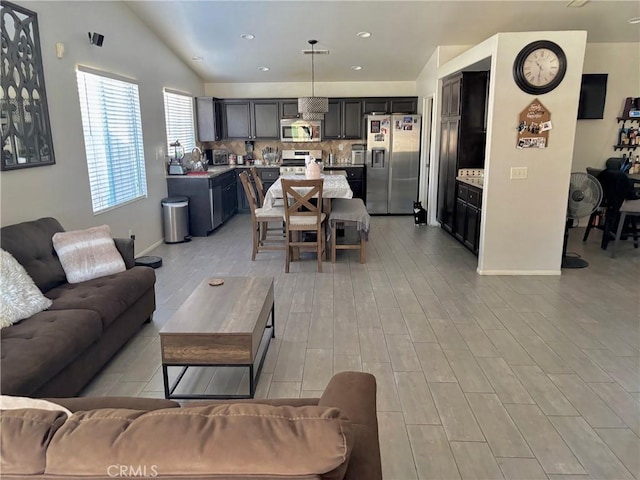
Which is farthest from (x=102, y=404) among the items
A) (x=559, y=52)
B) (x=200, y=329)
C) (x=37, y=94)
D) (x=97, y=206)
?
(x=559, y=52)

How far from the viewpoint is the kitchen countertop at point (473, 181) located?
207 inches

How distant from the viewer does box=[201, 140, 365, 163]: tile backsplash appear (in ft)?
29.0

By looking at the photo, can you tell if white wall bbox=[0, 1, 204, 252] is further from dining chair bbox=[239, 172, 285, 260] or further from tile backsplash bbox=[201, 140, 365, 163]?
tile backsplash bbox=[201, 140, 365, 163]

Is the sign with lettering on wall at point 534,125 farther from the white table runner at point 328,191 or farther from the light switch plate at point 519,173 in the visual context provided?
the white table runner at point 328,191

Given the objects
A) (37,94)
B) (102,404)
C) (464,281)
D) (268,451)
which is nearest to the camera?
(268,451)

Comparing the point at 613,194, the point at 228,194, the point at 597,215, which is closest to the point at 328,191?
the point at 228,194

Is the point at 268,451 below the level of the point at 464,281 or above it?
above

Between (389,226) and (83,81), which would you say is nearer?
(83,81)

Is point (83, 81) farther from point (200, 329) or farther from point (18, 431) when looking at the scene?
point (18, 431)

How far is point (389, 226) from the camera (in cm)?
742

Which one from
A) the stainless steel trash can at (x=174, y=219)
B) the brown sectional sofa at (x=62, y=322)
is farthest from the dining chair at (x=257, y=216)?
the brown sectional sofa at (x=62, y=322)

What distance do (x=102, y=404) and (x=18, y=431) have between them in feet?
2.33

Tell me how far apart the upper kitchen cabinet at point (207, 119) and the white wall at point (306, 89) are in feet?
1.57

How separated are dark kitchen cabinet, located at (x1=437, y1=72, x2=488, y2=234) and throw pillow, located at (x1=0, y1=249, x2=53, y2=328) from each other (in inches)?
198
